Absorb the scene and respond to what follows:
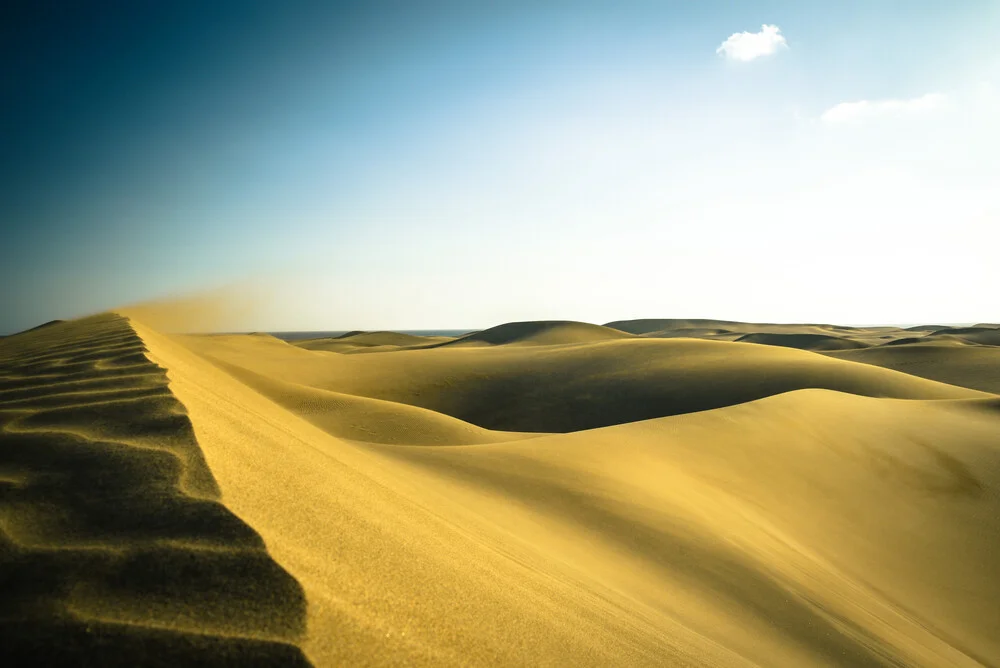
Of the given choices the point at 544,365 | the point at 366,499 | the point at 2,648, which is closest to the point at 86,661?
the point at 2,648

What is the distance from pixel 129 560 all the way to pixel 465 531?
6.55 ft

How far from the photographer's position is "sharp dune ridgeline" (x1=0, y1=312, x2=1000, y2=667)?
1.22 metres

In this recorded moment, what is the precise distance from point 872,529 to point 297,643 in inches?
284

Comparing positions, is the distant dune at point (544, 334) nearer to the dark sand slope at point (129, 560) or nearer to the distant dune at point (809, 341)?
the distant dune at point (809, 341)

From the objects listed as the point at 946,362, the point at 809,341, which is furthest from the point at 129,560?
the point at 809,341

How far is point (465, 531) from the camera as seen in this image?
3033 millimetres

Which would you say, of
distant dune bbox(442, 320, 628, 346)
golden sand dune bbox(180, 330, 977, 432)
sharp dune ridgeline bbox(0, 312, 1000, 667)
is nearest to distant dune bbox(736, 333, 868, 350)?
distant dune bbox(442, 320, 628, 346)

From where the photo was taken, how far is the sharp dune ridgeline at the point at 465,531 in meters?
1.22

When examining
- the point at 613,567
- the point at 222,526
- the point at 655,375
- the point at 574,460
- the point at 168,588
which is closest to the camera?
the point at 168,588

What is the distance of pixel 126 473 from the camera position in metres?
1.61

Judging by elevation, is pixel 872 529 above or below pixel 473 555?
below

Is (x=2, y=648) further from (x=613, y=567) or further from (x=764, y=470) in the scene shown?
(x=764, y=470)

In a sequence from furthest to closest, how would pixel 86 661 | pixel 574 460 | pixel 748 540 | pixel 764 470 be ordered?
pixel 764 470
pixel 574 460
pixel 748 540
pixel 86 661

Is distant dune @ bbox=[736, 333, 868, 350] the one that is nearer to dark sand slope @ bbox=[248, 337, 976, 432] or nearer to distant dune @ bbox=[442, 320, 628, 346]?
distant dune @ bbox=[442, 320, 628, 346]
